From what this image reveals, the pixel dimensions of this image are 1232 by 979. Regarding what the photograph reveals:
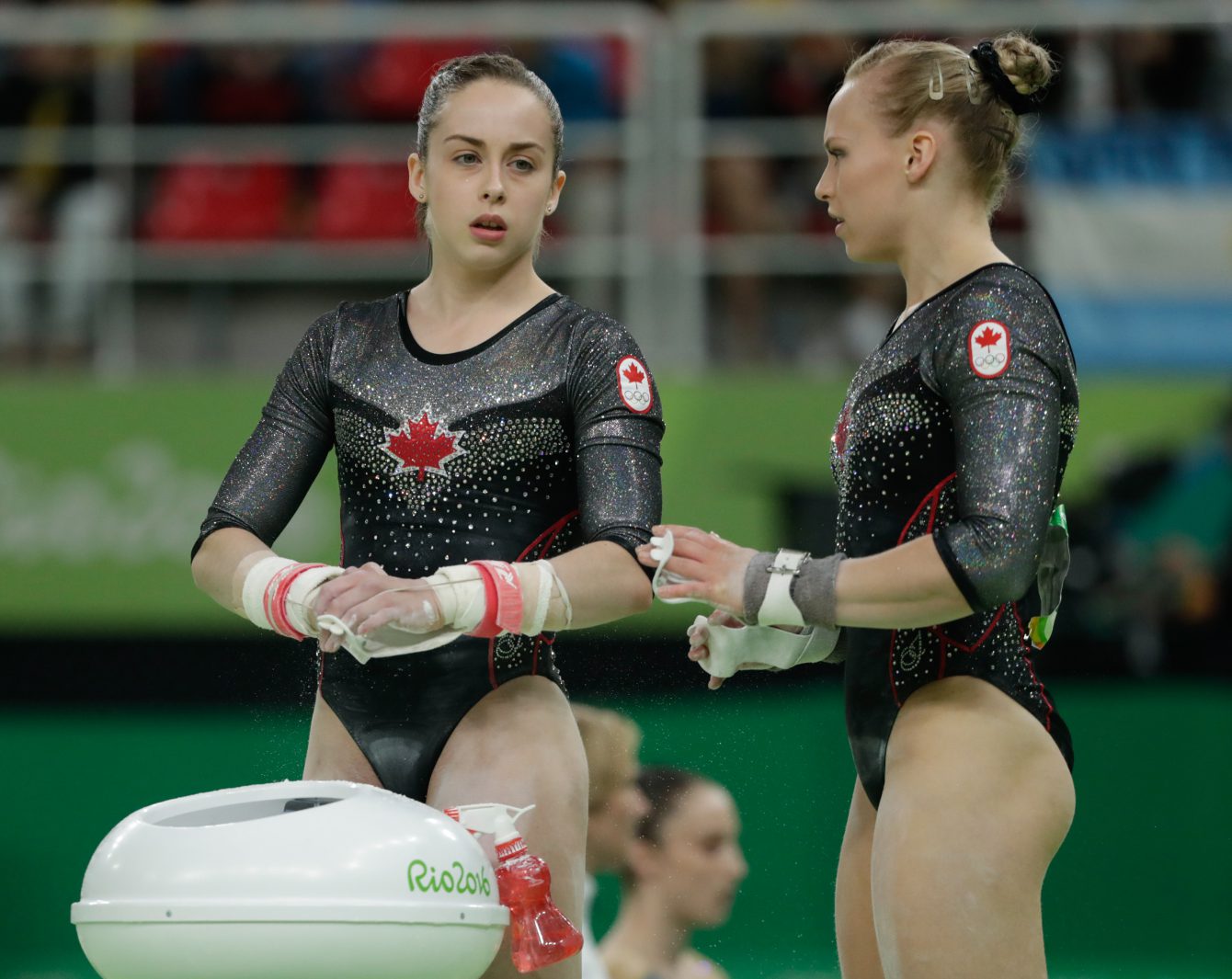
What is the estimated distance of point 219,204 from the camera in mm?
7320

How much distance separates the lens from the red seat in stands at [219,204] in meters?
7.31

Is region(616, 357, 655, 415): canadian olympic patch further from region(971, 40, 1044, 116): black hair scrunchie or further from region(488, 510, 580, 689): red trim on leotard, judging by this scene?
region(971, 40, 1044, 116): black hair scrunchie

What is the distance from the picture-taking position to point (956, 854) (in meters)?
2.46

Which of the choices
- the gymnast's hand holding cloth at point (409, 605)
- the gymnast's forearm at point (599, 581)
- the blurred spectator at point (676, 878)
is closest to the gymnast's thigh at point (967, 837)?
the gymnast's forearm at point (599, 581)

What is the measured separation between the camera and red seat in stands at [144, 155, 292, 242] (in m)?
7.31

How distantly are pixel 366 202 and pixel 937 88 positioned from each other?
4814 mm

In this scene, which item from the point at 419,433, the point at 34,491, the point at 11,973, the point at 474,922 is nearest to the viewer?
the point at 474,922

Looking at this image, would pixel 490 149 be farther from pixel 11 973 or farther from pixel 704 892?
pixel 11 973

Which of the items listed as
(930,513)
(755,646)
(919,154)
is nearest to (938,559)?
(930,513)

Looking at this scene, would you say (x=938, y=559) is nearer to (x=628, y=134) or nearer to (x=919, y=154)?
(x=919, y=154)

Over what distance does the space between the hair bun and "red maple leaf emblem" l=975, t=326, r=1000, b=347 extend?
421 millimetres

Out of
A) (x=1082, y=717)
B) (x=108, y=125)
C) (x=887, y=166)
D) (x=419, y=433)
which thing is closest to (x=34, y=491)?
(x=108, y=125)

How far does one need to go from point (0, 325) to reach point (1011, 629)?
580cm

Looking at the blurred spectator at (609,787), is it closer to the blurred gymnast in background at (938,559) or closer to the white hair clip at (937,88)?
the blurred gymnast in background at (938,559)
